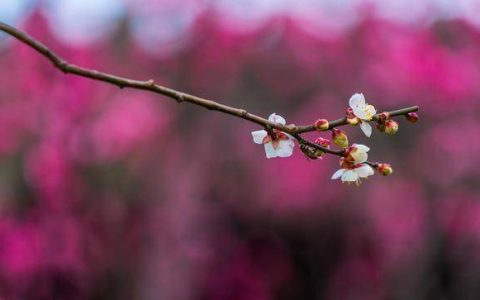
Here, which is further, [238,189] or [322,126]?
[238,189]

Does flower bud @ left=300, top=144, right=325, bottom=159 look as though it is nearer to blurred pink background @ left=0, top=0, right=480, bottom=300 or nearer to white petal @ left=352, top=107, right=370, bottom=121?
white petal @ left=352, top=107, right=370, bottom=121

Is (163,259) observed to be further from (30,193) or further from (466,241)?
(466,241)

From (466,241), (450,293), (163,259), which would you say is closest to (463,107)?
(466,241)

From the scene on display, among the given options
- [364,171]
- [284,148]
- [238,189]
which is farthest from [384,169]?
[238,189]

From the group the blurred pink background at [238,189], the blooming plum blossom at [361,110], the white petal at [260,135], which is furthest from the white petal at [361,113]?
the blurred pink background at [238,189]

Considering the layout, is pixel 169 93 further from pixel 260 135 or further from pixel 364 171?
pixel 364 171

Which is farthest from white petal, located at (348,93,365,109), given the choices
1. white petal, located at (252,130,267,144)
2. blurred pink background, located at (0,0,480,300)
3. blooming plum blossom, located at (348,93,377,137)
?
blurred pink background, located at (0,0,480,300)
